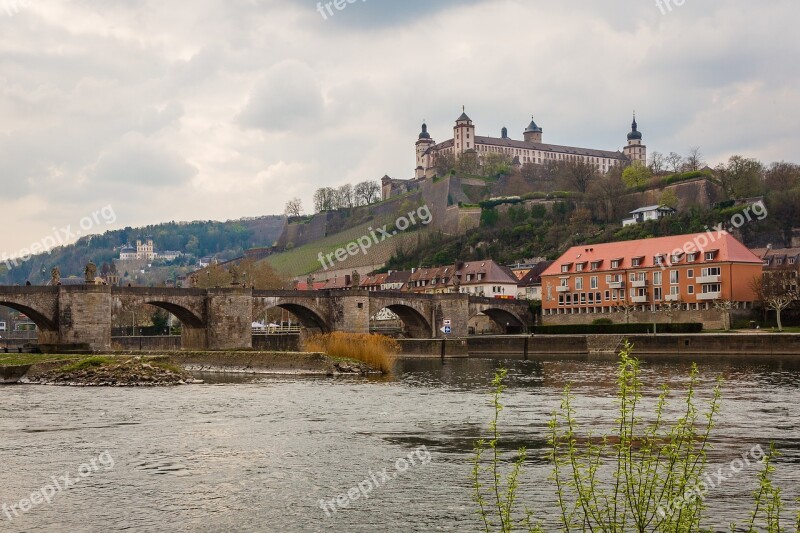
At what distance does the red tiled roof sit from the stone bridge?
46.1 ft

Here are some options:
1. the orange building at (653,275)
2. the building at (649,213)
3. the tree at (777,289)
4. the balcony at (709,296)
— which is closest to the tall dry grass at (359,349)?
the tree at (777,289)

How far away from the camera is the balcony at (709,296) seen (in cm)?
8544

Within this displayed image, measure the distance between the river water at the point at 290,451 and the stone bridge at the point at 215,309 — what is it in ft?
74.6

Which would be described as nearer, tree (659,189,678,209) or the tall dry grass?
the tall dry grass

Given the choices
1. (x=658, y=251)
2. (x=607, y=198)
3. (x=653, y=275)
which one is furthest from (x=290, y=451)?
(x=607, y=198)

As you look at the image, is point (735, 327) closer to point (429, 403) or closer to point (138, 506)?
point (429, 403)

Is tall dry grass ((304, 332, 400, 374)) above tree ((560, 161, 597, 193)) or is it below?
below

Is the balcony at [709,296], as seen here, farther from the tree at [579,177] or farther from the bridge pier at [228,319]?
the tree at [579,177]

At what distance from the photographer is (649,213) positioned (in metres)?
132

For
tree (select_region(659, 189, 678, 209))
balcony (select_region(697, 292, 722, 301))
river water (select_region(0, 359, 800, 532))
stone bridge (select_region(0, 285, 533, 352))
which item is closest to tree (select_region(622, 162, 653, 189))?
tree (select_region(659, 189, 678, 209))

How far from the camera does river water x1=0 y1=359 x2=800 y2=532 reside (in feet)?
56.1

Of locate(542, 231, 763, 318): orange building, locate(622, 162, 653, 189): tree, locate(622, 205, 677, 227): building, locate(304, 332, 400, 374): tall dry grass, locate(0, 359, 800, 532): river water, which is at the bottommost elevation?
locate(0, 359, 800, 532): river water

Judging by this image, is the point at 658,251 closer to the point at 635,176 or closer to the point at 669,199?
the point at 669,199

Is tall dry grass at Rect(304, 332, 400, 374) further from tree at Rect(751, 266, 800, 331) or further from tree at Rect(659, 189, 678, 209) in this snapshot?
tree at Rect(659, 189, 678, 209)
